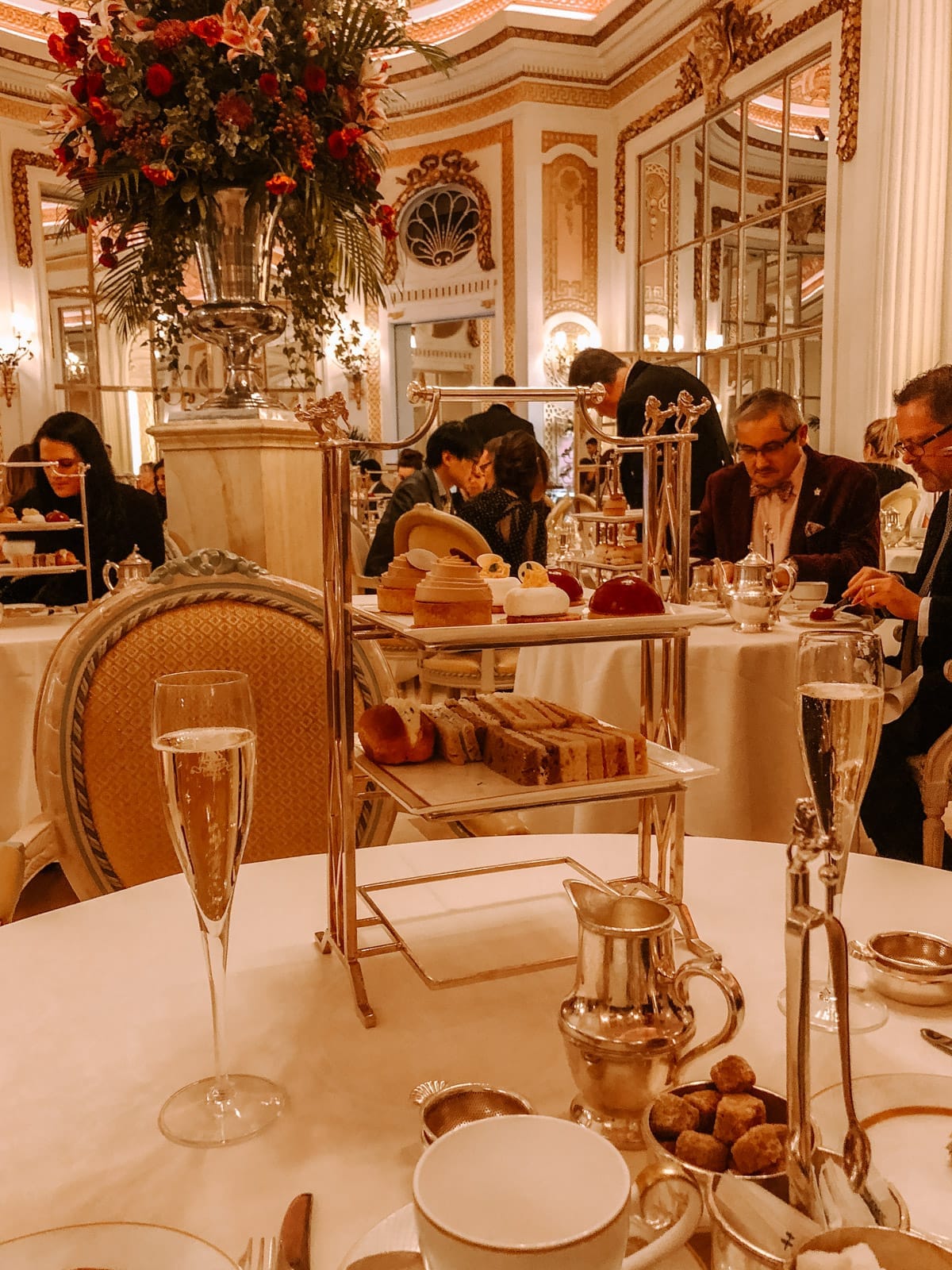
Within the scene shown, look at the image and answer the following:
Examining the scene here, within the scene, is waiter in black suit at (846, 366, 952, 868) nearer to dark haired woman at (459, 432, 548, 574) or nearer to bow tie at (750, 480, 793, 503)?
bow tie at (750, 480, 793, 503)

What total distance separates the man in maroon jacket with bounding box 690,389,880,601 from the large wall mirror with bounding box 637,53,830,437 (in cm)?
360

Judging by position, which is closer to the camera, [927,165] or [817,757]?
[817,757]

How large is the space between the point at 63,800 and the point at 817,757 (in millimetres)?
853

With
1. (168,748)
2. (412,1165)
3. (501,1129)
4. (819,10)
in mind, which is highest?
(819,10)

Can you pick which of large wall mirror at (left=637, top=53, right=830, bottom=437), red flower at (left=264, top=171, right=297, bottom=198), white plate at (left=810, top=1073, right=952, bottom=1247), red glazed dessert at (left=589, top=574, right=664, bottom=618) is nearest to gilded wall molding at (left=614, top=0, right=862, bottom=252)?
large wall mirror at (left=637, top=53, right=830, bottom=437)

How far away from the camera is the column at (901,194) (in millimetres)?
5410

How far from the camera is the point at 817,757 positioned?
0.77m

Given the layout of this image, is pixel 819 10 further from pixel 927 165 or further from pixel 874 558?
pixel 874 558

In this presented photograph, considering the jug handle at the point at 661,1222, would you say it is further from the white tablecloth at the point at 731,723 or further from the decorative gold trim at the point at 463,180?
the decorative gold trim at the point at 463,180

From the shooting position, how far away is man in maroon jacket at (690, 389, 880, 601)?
10.3ft

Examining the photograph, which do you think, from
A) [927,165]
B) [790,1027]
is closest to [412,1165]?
[790,1027]

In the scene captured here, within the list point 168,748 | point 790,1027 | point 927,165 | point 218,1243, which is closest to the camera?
point 790,1027

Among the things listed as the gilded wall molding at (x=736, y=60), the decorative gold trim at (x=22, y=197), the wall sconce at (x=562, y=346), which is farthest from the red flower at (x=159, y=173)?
the decorative gold trim at (x=22, y=197)

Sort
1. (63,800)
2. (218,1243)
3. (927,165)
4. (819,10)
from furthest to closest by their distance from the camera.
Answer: (819,10)
(927,165)
(63,800)
(218,1243)
